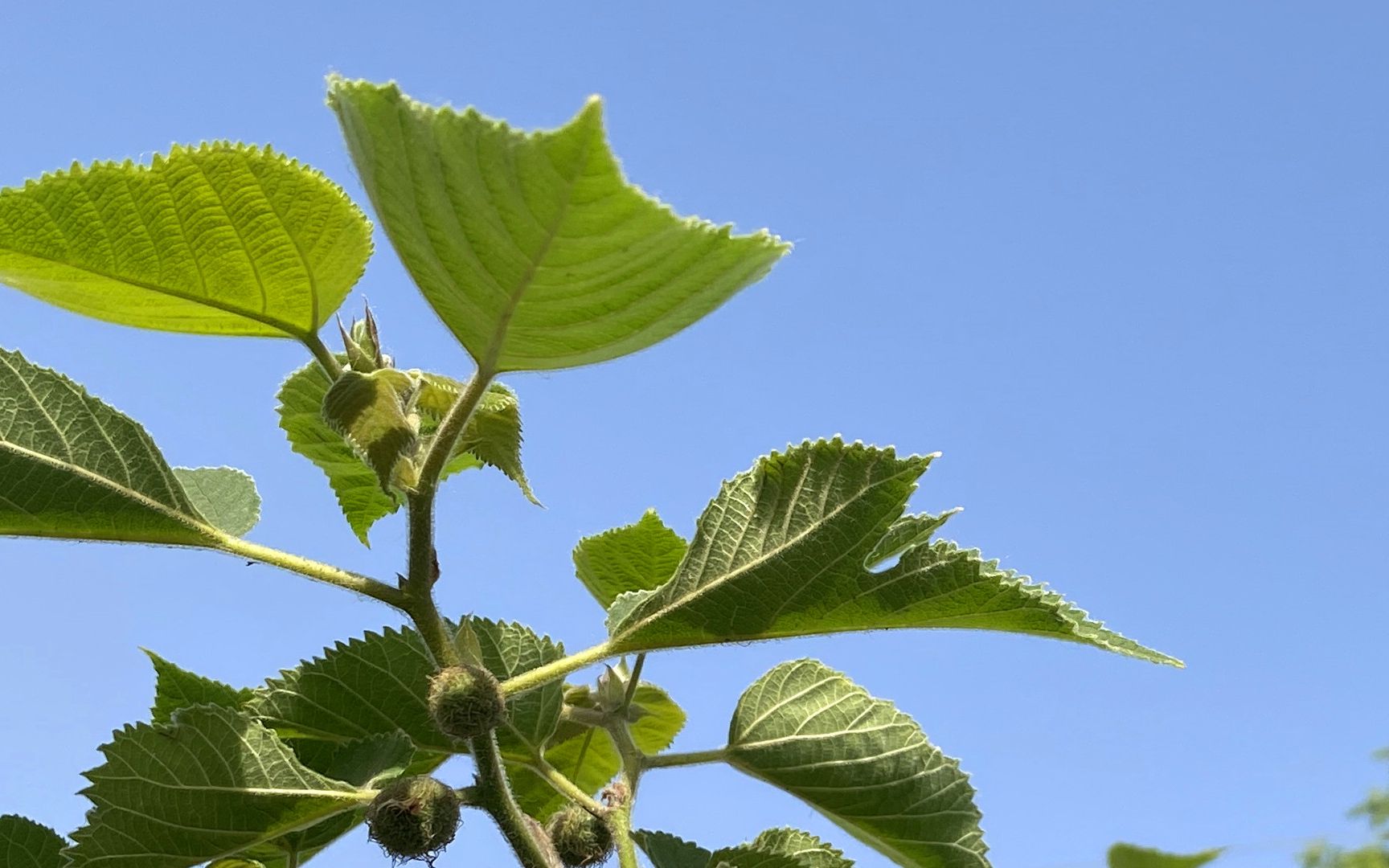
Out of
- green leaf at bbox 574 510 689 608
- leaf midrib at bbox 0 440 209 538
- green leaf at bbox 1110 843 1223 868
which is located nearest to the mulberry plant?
leaf midrib at bbox 0 440 209 538

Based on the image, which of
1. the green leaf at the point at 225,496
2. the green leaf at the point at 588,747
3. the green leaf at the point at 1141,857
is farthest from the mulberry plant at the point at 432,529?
the green leaf at the point at 1141,857

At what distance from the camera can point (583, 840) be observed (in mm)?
2121

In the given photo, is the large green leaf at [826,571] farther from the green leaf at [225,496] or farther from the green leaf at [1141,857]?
the green leaf at [1141,857]

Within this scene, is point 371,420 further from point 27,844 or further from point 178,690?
point 27,844

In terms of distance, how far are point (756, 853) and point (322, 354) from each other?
3.56 ft

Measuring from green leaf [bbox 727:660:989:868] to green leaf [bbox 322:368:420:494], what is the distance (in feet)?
2.83

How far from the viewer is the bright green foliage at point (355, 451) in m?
1.96

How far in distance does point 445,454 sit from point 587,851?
76 centimetres

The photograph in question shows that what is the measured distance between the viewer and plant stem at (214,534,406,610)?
1826 mm

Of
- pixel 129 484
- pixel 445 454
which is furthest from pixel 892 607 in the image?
pixel 129 484

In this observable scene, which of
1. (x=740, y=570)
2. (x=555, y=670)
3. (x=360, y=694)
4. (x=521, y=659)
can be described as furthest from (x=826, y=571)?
(x=360, y=694)

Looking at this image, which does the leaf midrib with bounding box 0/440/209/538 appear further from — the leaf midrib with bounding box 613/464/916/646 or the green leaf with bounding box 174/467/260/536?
the leaf midrib with bounding box 613/464/916/646

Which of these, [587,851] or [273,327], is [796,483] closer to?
[587,851]

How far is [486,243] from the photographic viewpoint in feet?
5.17
